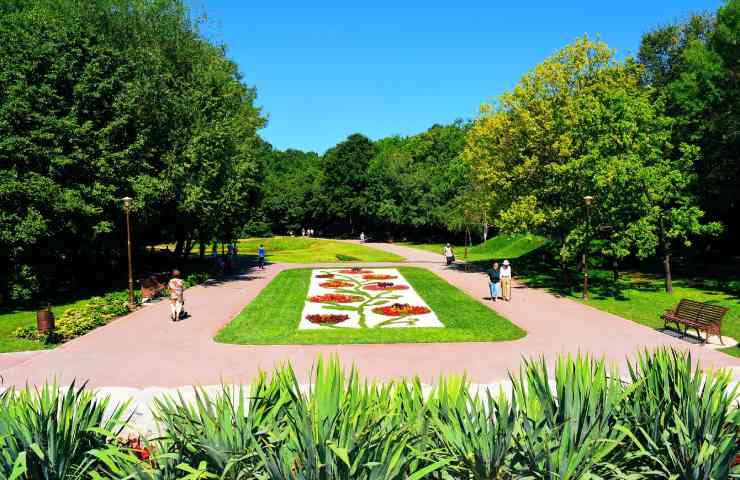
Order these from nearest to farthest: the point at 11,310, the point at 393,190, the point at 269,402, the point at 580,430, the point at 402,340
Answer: the point at 580,430 → the point at 269,402 → the point at 402,340 → the point at 11,310 → the point at 393,190

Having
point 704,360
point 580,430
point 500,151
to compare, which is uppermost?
point 500,151

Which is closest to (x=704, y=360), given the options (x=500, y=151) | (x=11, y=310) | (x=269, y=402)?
(x=269, y=402)

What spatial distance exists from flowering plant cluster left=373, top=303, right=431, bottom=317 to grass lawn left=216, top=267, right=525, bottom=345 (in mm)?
653

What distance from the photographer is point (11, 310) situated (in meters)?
22.9

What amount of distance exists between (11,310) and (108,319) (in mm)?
7212

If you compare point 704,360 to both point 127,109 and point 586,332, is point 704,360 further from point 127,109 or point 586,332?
point 127,109

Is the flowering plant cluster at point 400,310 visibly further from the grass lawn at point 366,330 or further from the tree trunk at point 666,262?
the tree trunk at point 666,262

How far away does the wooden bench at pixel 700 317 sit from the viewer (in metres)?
14.7

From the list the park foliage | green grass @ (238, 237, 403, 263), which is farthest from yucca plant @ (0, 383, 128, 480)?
green grass @ (238, 237, 403, 263)

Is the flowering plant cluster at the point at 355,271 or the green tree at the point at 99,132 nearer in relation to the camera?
the green tree at the point at 99,132

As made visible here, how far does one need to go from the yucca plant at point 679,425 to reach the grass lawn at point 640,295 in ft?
30.2

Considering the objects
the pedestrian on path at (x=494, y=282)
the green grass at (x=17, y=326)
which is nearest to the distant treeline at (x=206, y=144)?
the green grass at (x=17, y=326)

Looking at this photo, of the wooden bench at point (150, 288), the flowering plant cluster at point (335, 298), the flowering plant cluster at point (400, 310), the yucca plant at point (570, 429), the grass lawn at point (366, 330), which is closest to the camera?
the yucca plant at point (570, 429)

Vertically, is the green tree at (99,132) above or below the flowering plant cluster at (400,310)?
above
